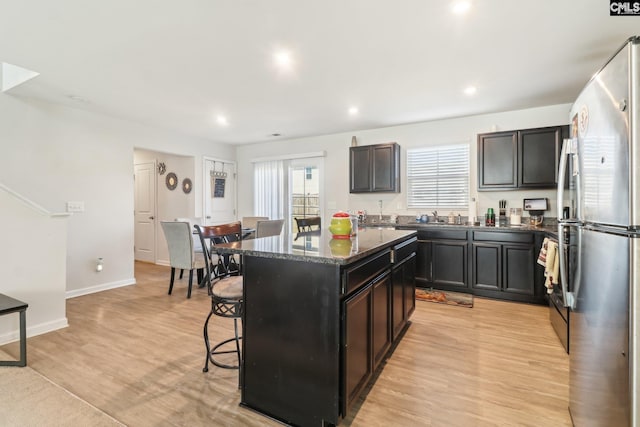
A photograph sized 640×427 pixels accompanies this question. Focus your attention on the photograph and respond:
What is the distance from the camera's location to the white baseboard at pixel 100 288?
4070mm

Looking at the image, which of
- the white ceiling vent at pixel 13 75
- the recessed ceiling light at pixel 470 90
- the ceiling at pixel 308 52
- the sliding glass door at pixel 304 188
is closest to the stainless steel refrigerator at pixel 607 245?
the ceiling at pixel 308 52

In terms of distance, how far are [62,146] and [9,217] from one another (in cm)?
169

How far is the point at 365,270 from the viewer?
1.75m

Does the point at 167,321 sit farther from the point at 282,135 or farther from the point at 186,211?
the point at 282,135

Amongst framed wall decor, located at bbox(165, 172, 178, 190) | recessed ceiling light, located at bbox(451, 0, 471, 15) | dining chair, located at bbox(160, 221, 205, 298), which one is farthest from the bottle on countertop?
framed wall decor, located at bbox(165, 172, 178, 190)

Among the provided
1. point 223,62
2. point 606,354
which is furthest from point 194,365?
point 223,62

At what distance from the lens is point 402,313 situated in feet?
8.48

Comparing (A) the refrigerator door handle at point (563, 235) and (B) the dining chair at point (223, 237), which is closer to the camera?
(A) the refrigerator door handle at point (563, 235)

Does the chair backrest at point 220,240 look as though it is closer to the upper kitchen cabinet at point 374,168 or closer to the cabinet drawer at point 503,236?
the upper kitchen cabinet at point 374,168

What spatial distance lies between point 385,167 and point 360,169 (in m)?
0.42

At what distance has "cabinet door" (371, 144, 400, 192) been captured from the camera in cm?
473

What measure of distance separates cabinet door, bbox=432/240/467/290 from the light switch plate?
491 centimetres

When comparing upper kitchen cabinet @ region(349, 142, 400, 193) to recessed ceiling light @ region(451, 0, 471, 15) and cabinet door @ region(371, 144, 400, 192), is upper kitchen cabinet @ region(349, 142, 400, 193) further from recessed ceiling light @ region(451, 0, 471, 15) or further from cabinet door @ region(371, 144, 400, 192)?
recessed ceiling light @ region(451, 0, 471, 15)

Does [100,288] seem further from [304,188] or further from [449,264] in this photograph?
[449,264]
